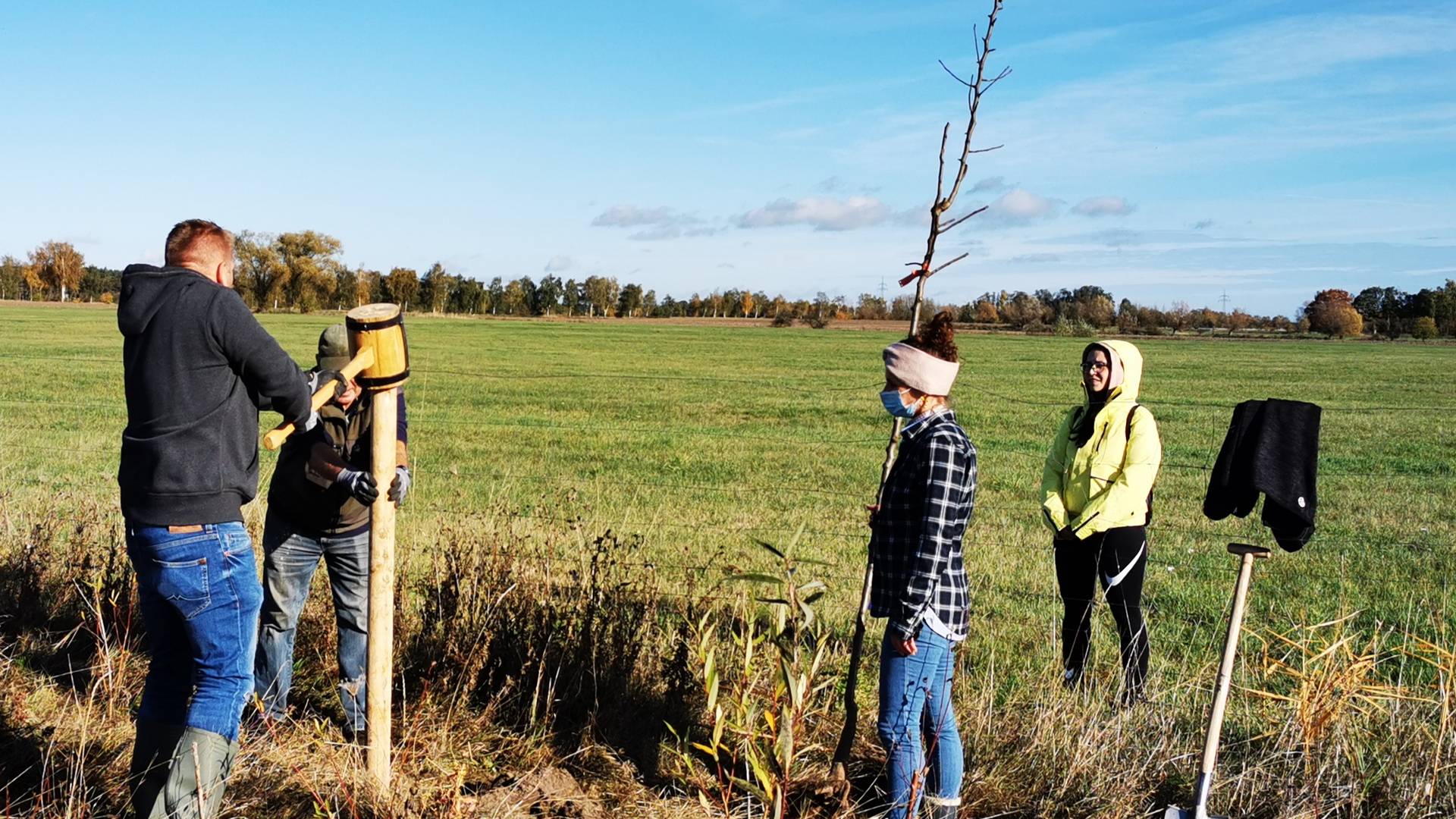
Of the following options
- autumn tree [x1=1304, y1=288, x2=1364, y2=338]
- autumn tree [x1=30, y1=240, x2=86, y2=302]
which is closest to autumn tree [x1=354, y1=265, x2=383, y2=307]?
autumn tree [x1=30, y1=240, x2=86, y2=302]

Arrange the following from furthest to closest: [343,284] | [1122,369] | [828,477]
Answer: [343,284] < [828,477] < [1122,369]

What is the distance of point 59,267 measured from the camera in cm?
11419

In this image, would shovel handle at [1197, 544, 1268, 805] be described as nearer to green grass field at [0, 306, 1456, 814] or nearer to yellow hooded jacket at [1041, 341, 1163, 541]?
green grass field at [0, 306, 1456, 814]

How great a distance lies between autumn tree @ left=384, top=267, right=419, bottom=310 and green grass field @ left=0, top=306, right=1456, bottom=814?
69.0 m

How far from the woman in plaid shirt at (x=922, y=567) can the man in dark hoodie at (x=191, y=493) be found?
5.99 ft

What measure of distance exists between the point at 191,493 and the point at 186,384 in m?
0.31

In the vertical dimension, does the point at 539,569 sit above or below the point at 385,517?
below

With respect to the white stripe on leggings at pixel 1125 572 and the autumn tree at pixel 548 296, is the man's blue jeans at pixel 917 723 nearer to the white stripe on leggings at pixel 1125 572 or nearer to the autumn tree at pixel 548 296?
the white stripe on leggings at pixel 1125 572

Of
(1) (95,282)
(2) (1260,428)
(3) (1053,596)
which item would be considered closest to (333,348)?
(2) (1260,428)

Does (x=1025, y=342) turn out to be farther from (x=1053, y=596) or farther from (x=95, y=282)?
(x=95, y=282)

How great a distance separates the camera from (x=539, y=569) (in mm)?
4801

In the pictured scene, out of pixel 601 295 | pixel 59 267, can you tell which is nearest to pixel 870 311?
pixel 601 295

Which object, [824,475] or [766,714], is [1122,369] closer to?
[766,714]

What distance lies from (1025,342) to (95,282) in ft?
→ 336
